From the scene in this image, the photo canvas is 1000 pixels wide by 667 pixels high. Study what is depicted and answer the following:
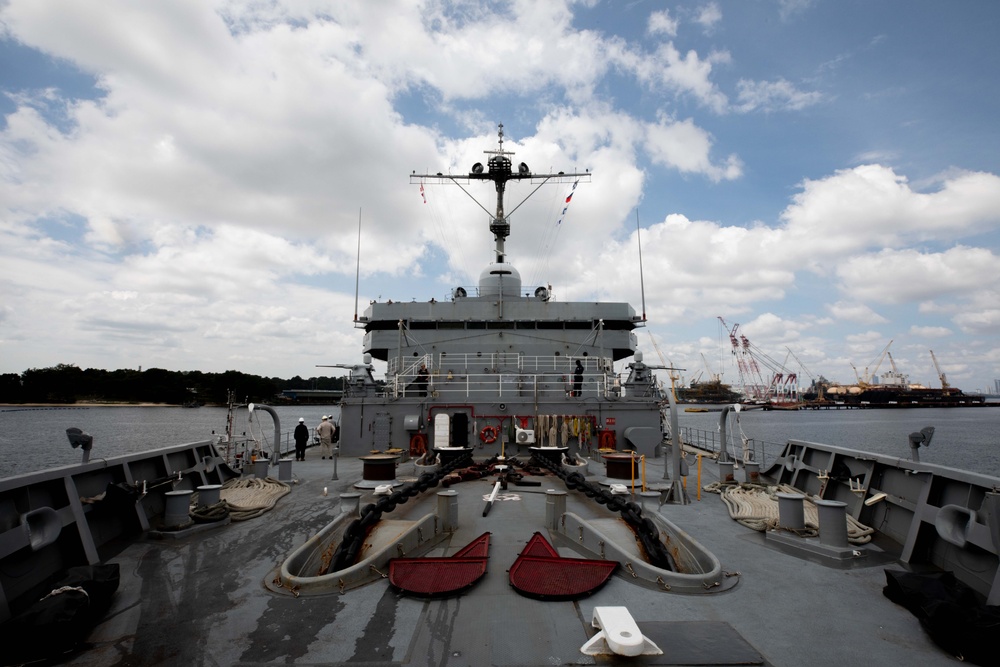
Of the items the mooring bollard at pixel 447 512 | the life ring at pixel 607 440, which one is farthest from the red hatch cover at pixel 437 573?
the life ring at pixel 607 440

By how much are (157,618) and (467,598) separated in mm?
2128

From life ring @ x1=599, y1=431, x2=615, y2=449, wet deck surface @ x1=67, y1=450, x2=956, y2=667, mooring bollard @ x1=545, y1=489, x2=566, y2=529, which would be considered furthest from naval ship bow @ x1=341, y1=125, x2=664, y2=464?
wet deck surface @ x1=67, y1=450, x2=956, y2=667

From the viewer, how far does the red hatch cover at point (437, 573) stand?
12.7 feet

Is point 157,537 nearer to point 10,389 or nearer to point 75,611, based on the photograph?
point 75,611

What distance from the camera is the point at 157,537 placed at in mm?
5527

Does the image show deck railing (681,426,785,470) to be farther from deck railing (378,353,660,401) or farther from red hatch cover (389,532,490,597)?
red hatch cover (389,532,490,597)

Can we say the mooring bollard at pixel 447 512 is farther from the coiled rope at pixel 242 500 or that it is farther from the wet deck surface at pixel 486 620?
the coiled rope at pixel 242 500

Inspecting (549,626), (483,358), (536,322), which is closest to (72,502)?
(549,626)

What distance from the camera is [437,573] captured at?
4172 mm

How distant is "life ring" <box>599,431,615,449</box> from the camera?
40.2ft

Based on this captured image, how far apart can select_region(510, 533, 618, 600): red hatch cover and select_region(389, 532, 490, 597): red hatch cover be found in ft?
1.04

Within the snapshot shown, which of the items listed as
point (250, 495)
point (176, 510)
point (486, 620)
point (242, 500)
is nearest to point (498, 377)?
point (250, 495)

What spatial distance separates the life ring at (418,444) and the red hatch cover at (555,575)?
781 cm

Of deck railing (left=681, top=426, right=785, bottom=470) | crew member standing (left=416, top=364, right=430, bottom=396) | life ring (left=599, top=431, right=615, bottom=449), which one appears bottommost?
deck railing (left=681, top=426, right=785, bottom=470)
